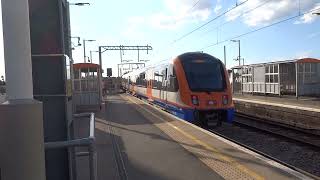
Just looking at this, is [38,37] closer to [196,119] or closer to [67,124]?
[67,124]

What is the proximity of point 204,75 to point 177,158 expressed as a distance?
9.08 m

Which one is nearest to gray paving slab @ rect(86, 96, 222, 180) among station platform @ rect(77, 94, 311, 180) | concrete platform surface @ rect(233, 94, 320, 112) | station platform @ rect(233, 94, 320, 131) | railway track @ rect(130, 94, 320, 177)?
station platform @ rect(77, 94, 311, 180)

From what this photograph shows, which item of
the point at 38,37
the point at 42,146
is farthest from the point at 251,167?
the point at 42,146

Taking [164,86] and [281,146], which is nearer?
[281,146]

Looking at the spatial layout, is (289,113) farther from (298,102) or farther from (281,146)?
(281,146)

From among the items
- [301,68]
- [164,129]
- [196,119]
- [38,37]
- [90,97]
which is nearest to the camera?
[38,37]

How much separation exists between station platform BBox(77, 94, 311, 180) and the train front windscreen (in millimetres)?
4223

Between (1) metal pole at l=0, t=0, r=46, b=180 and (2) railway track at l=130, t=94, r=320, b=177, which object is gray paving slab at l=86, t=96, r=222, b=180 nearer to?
(2) railway track at l=130, t=94, r=320, b=177

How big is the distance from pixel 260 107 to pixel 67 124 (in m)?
21.0

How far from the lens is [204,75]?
58.5 feet

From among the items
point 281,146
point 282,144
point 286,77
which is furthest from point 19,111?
point 286,77

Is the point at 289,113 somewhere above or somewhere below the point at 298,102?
below

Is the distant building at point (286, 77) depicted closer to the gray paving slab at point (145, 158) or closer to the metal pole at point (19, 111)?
the gray paving slab at point (145, 158)

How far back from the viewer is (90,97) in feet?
78.9
